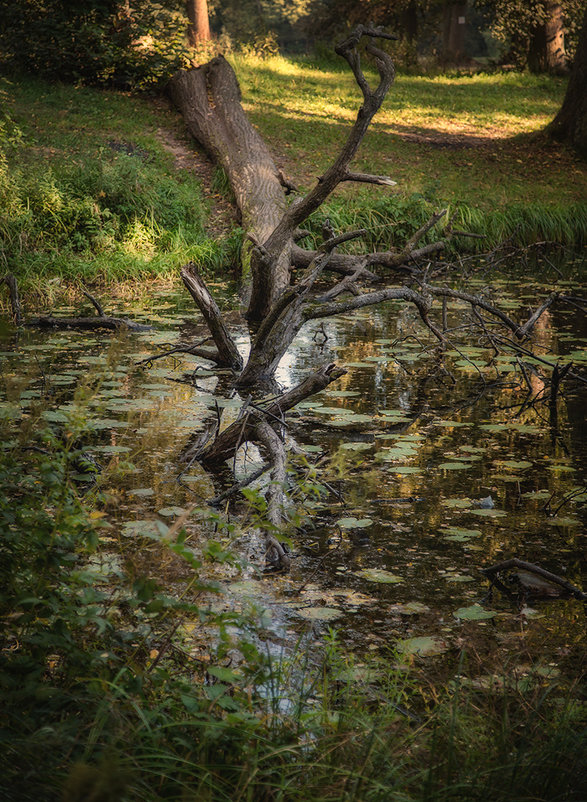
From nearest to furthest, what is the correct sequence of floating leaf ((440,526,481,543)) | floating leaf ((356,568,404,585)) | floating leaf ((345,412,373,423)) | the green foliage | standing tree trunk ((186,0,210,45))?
floating leaf ((356,568,404,585)), floating leaf ((440,526,481,543)), floating leaf ((345,412,373,423)), the green foliage, standing tree trunk ((186,0,210,45))

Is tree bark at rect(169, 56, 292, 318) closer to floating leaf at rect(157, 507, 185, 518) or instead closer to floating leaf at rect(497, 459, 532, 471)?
floating leaf at rect(497, 459, 532, 471)

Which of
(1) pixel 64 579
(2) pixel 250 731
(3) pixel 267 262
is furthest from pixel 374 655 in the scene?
(3) pixel 267 262

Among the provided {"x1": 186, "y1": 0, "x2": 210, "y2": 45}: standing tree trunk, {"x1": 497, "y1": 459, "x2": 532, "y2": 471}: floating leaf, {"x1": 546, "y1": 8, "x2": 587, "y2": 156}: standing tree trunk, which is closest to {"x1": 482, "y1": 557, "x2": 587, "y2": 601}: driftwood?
{"x1": 497, "y1": 459, "x2": 532, "y2": 471}: floating leaf

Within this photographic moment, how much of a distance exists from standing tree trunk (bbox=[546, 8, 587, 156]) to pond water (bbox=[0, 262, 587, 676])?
9906mm

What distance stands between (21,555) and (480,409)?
428 centimetres

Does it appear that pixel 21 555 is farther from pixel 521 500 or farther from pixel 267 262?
pixel 267 262

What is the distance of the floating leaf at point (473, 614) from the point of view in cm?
361

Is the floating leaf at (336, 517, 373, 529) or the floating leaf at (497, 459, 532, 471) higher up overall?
the floating leaf at (336, 517, 373, 529)

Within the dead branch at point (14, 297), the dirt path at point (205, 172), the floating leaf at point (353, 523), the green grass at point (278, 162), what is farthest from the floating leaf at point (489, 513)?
the dirt path at point (205, 172)

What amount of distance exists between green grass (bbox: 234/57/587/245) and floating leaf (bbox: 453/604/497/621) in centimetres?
909

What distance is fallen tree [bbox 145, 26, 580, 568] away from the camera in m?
5.29

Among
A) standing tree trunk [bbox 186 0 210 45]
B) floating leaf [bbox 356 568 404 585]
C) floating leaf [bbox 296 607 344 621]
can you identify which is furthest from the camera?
standing tree trunk [bbox 186 0 210 45]

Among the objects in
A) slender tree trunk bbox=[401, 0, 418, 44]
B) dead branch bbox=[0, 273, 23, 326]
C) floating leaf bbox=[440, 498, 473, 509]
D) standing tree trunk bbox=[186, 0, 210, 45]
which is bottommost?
floating leaf bbox=[440, 498, 473, 509]

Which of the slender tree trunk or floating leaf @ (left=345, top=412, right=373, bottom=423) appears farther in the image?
the slender tree trunk
